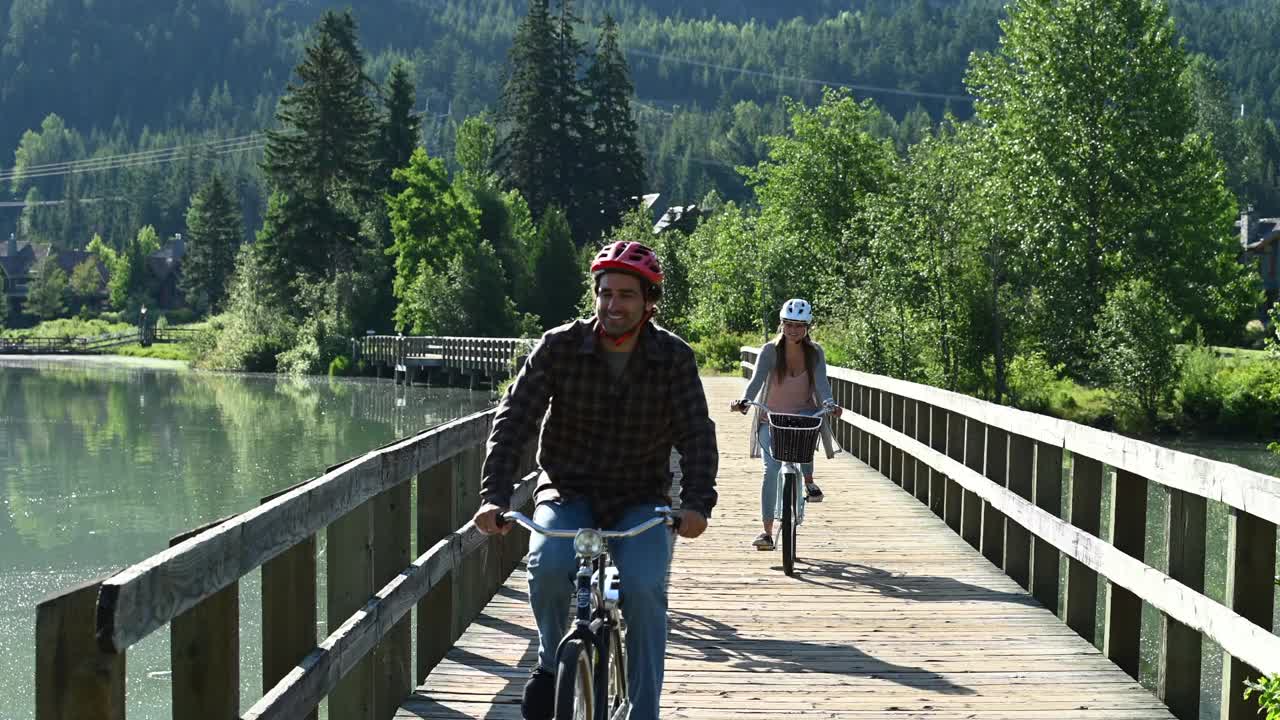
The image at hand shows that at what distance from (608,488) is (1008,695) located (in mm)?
2761

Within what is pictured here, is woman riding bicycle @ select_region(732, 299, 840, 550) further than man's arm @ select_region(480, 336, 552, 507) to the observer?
Yes

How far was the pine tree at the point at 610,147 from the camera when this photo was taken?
9006cm

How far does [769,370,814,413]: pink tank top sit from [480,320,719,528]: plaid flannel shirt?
16.0ft

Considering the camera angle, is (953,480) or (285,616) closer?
(285,616)

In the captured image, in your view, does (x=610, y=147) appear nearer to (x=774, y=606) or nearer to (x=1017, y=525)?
(x=1017, y=525)

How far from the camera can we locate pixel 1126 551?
7293mm

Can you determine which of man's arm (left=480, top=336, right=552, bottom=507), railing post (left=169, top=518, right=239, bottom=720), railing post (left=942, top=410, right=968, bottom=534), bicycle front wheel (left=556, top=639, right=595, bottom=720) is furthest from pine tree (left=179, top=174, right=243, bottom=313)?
railing post (left=169, top=518, right=239, bottom=720)

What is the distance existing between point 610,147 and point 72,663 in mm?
89640

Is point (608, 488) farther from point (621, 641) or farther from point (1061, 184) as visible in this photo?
point (1061, 184)

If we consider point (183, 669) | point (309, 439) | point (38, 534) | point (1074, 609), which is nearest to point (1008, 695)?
point (1074, 609)

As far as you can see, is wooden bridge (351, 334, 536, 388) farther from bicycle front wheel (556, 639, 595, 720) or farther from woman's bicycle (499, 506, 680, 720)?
bicycle front wheel (556, 639, 595, 720)

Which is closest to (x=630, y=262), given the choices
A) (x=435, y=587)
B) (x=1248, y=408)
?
(x=435, y=587)

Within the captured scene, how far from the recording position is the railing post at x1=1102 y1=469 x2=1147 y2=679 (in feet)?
23.5

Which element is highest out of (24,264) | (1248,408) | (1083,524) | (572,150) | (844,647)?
(572,150)
